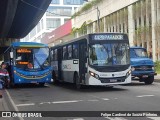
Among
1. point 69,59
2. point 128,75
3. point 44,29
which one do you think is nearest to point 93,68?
point 128,75

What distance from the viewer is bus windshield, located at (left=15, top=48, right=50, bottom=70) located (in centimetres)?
2459

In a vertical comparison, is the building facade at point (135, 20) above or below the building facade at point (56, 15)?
below

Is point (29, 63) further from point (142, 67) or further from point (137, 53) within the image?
point (142, 67)

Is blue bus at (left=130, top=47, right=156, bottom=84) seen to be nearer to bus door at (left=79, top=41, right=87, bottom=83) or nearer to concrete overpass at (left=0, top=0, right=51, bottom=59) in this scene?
bus door at (left=79, top=41, right=87, bottom=83)

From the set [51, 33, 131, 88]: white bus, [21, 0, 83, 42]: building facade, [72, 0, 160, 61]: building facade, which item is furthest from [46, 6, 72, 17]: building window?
[51, 33, 131, 88]: white bus

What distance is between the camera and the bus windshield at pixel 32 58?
24.6m

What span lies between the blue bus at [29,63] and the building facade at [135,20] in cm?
1020

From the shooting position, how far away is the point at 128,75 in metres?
19.9

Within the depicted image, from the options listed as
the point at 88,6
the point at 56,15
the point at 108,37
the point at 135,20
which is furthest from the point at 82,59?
the point at 56,15

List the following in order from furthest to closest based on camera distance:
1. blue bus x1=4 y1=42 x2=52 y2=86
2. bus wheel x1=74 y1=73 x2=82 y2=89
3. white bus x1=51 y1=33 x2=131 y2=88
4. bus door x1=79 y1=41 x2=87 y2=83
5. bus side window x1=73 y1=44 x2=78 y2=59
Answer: blue bus x1=4 y1=42 x2=52 y2=86 → bus side window x1=73 y1=44 x2=78 y2=59 → bus wheel x1=74 y1=73 x2=82 y2=89 → bus door x1=79 y1=41 x2=87 y2=83 → white bus x1=51 y1=33 x2=131 y2=88

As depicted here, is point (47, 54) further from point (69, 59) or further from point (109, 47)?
point (109, 47)

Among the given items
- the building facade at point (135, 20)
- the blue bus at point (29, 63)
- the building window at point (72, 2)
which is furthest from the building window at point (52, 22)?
the blue bus at point (29, 63)

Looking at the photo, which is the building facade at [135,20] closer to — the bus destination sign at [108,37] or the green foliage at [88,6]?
the green foliage at [88,6]

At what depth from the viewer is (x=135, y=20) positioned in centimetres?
4447
